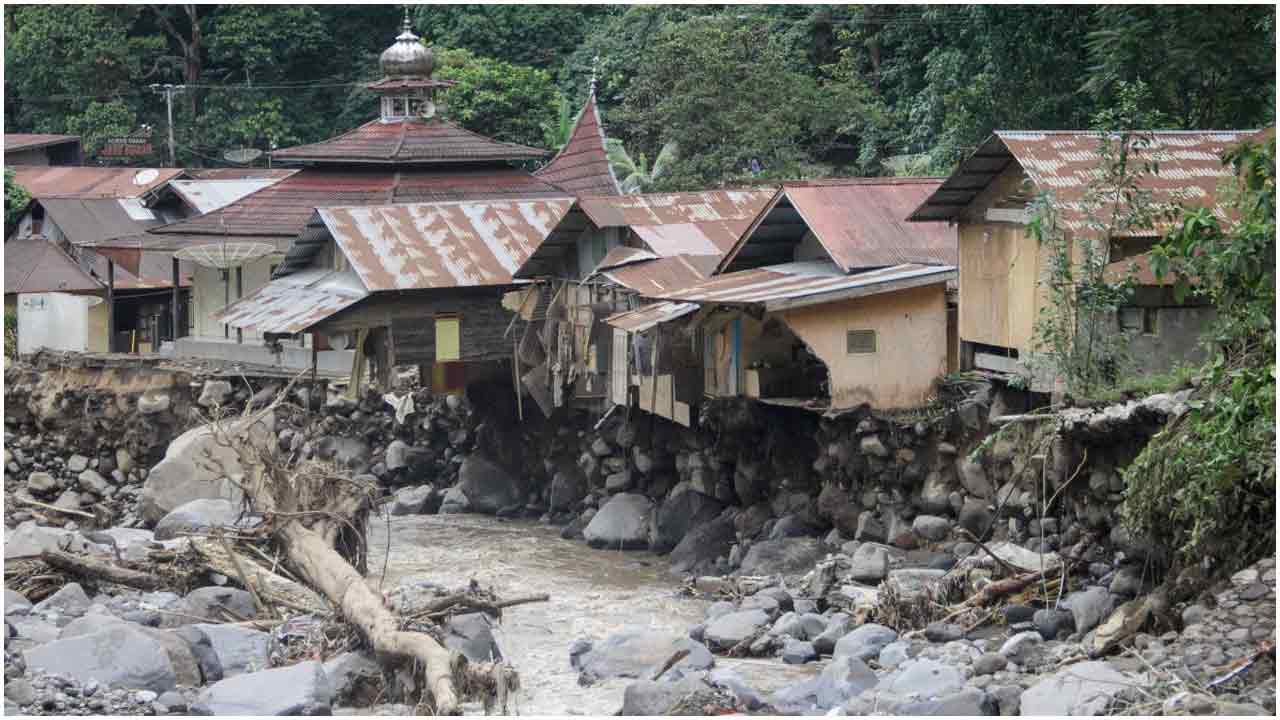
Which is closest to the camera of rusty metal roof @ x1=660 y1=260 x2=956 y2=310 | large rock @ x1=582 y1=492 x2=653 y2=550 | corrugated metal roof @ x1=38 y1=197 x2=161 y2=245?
rusty metal roof @ x1=660 y1=260 x2=956 y2=310

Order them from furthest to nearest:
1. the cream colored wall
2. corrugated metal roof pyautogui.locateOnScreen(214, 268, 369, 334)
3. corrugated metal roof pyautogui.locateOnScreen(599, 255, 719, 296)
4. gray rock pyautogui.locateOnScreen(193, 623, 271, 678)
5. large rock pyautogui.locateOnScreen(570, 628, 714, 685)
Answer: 1. corrugated metal roof pyautogui.locateOnScreen(214, 268, 369, 334)
2. corrugated metal roof pyautogui.locateOnScreen(599, 255, 719, 296)
3. the cream colored wall
4. gray rock pyautogui.locateOnScreen(193, 623, 271, 678)
5. large rock pyautogui.locateOnScreen(570, 628, 714, 685)

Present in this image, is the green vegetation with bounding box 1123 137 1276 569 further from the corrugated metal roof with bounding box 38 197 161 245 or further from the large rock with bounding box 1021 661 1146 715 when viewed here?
the corrugated metal roof with bounding box 38 197 161 245

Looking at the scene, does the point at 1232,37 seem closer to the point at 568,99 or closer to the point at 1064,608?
the point at 1064,608

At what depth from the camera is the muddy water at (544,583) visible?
17094 mm

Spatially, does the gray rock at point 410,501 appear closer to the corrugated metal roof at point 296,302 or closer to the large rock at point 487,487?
the large rock at point 487,487

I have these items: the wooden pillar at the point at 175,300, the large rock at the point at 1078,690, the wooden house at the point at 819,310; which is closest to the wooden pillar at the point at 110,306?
the wooden pillar at the point at 175,300

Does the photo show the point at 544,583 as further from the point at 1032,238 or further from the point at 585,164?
the point at 585,164

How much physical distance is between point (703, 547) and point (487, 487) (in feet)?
22.0

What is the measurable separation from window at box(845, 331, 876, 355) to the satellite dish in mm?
29633

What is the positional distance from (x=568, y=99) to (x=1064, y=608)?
32.9 metres

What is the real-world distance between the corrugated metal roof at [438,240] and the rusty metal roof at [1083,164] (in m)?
9.55

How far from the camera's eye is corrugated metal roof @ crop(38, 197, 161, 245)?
39750 millimetres

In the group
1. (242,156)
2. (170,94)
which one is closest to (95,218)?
(242,156)

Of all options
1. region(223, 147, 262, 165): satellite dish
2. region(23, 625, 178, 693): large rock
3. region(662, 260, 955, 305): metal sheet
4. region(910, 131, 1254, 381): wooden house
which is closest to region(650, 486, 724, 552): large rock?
region(662, 260, 955, 305): metal sheet
